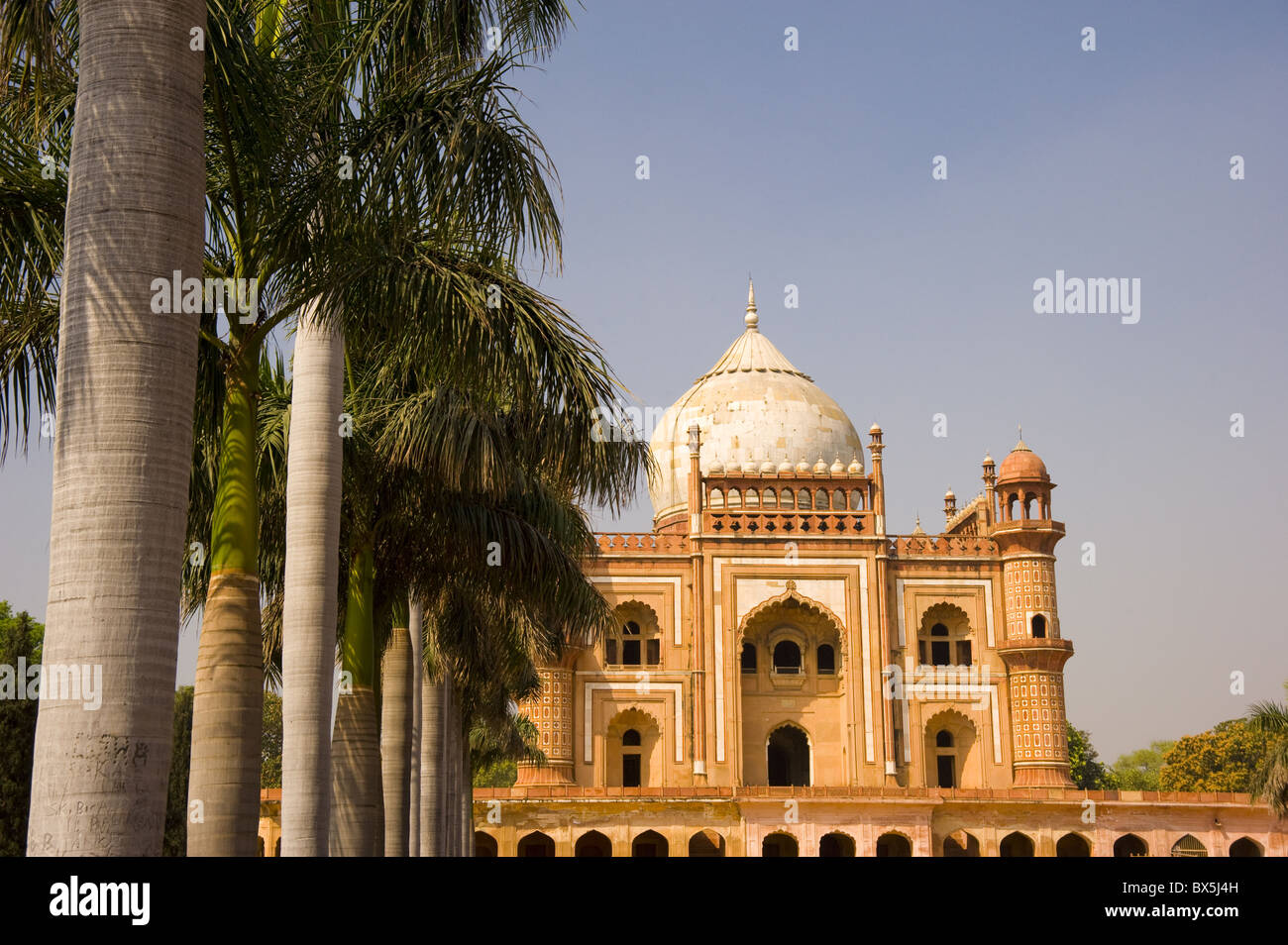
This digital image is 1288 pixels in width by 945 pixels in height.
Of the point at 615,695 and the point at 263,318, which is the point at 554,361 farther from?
the point at 615,695

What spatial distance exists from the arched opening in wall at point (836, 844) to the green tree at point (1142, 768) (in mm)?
31866

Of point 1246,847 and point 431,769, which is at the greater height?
point 431,769

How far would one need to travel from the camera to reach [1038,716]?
40594mm

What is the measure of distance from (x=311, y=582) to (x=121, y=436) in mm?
4030

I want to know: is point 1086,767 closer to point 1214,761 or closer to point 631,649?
point 1214,761

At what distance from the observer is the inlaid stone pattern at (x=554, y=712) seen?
130 feet

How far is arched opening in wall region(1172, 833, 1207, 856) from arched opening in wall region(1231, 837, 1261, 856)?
814 mm

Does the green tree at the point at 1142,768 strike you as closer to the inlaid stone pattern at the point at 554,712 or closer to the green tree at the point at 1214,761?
the green tree at the point at 1214,761

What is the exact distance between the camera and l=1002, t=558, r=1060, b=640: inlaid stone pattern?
41.6 m

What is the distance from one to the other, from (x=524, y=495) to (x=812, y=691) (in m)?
30.5

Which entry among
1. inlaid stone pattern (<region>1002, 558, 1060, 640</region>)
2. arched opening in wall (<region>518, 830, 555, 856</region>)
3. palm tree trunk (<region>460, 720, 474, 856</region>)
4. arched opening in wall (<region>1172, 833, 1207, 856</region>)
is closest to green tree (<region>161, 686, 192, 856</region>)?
palm tree trunk (<region>460, 720, 474, 856</region>)

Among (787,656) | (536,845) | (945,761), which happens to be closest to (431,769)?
(536,845)

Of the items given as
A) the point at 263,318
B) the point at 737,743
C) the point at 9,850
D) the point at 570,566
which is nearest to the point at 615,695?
the point at 737,743
